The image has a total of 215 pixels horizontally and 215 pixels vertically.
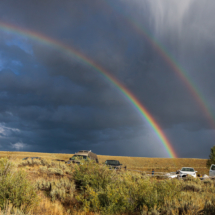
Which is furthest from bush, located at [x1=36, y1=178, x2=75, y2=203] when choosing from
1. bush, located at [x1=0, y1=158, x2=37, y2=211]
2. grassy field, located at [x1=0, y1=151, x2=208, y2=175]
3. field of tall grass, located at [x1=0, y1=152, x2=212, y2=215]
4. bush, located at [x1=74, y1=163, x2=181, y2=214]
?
grassy field, located at [x1=0, y1=151, x2=208, y2=175]

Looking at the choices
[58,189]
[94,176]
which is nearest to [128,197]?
[94,176]

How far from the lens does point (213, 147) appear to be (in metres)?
45.1

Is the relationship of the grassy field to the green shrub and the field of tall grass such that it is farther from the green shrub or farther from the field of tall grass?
the field of tall grass

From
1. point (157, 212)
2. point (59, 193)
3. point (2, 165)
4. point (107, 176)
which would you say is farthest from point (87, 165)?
point (157, 212)

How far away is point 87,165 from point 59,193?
411 centimetres

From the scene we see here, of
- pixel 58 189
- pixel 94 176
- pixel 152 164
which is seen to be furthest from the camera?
pixel 152 164

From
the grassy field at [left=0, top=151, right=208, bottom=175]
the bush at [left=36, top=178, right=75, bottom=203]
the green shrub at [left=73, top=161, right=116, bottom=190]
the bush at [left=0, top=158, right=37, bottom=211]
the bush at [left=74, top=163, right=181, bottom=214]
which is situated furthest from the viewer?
the grassy field at [left=0, top=151, right=208, bottom=175]

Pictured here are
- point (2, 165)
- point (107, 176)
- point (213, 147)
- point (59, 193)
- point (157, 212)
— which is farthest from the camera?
point (213, 147)

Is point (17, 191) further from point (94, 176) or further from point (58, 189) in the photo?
point (94, 176)

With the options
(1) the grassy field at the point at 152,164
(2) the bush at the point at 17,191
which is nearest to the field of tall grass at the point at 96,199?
(2) the bush at the point at 17,191

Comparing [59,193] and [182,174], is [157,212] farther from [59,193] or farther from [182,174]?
[182,174]

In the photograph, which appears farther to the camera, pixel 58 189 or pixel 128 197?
pixel 58 189

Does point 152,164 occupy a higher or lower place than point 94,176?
lower

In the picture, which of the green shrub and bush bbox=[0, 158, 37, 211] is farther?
the green shrub
